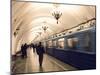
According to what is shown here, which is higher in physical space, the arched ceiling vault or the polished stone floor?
the arched ceiling vault

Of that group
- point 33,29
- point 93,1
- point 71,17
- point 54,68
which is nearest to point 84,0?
point 93,1

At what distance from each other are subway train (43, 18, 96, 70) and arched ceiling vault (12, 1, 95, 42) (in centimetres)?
12

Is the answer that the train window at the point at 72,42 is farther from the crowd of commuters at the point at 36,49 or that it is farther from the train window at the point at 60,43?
the crowd of commuters at the point at 36,49

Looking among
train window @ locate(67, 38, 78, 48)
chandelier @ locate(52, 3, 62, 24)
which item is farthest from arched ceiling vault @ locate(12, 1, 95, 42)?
train window @ locate(67, 38, 78, 48)

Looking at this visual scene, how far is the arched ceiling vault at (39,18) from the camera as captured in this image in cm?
233

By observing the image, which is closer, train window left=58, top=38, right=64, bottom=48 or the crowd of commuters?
the crowd of commuters

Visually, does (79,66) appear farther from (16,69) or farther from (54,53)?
(16,69)

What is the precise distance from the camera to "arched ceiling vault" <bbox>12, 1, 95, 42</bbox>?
91.7 inches

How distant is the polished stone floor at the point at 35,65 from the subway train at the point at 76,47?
0.23 feet

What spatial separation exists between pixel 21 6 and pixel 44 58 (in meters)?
0.73

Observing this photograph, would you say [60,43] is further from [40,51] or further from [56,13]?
[56,13]

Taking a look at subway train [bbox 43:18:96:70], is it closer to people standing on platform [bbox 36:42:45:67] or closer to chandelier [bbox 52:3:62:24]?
people standing on platform [bbox 36:42:45:67]

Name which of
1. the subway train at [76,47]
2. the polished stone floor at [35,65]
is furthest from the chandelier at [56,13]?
the polished stone floor at [35,65]

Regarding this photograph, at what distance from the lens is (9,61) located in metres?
2.29
